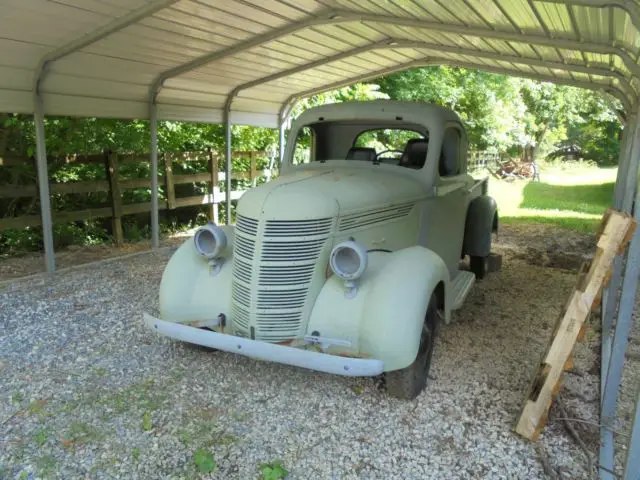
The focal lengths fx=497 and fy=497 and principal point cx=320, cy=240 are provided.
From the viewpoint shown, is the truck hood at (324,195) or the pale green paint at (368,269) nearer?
the pale green paint at (368,269)

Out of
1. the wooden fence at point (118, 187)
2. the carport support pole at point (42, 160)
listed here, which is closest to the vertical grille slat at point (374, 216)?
the carport support pole at point (42, 160)

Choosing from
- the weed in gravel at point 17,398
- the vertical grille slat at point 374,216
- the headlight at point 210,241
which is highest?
the vertical grille slat at point 374,216

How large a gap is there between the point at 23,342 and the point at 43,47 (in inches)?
140

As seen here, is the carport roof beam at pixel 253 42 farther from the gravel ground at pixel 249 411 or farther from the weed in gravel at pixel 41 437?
the weed in gravel at pixel 41 437

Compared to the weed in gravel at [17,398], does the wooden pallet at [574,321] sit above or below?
above

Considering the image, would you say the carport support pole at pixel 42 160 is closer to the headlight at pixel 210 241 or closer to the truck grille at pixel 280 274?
the headlight at pixel 210 241

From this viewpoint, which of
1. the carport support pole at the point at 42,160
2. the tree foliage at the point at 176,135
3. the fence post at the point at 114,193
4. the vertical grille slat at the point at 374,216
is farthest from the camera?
the fence post at the point at 114,193

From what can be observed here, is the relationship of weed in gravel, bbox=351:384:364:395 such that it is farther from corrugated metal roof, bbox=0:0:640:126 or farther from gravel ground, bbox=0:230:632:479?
corrugated metal roof, bbox=0:0:640:126

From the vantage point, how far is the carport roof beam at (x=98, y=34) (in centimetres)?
544

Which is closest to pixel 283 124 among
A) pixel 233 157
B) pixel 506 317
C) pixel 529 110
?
pixel 233 157

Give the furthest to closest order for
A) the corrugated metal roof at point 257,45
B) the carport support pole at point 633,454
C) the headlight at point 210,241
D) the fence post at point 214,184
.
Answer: the fence post at point 214,184 < the corrugated metal roof at point 257,45 < the headlight at point 210,241 < the carport support pole at point 633,454

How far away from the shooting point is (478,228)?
6.35 m

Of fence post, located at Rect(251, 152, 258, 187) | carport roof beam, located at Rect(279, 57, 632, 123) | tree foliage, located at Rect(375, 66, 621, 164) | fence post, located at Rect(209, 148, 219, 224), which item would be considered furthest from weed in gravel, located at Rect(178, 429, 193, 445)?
tree foliage, located at Rect(375, 66, 621, 164)

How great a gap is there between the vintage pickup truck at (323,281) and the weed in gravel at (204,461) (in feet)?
2.13
